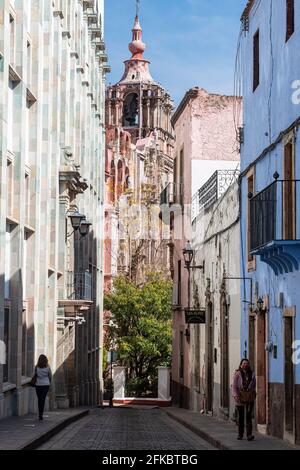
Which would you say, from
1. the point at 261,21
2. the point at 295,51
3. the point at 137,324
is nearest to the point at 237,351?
the point at 261,21

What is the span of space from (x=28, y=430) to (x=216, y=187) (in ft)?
42.0

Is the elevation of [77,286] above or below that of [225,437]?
above

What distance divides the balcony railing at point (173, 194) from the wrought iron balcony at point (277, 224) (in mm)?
22003

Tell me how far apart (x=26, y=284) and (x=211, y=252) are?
6.18m

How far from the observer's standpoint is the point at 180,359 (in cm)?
4072

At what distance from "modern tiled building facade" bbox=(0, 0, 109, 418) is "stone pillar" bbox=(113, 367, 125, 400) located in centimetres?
707

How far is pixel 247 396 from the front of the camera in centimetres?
1861

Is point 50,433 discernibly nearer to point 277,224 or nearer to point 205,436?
point 205,436

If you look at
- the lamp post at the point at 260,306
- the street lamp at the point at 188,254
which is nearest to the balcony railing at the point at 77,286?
the street lamp at the point at 188,254

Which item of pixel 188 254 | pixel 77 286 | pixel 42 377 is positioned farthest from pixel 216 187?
pixel 42 377

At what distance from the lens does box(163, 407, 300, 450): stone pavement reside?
1711 cm

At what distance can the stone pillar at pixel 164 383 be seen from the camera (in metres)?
50.2

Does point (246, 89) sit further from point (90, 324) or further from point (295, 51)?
point (90, 324)

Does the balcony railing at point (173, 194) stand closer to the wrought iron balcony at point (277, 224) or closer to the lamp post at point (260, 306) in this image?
the lamp post at point (260, 306)
